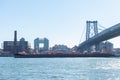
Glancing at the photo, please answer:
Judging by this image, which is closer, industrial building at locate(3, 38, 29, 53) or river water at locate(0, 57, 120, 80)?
river water at locate(0, 57, 120, 80)

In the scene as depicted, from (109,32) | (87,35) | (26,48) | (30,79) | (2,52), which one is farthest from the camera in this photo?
(2,52)

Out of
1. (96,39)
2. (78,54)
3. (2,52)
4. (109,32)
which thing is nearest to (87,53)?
(78,54)

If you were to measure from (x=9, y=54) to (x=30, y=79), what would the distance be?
151 m

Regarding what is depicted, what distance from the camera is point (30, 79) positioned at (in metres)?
32.5

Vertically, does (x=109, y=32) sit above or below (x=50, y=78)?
above

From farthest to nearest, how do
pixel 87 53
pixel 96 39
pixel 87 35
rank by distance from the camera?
pixel 87 53 → pixel 87 35 → pixel 96 39

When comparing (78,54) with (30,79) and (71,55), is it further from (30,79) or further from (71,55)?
(30,79)

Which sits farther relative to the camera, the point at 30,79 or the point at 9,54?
the point at 9,54

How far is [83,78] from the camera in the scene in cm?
3331

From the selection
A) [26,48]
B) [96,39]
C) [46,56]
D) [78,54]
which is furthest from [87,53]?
[26,48]

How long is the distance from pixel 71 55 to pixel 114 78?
314ft

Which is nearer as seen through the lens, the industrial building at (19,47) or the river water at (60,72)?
the river water at (60,72)

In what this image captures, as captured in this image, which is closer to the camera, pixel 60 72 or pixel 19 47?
pixel 60 72

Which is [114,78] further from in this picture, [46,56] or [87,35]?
[46,56]
